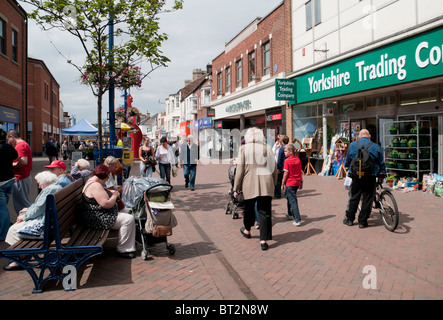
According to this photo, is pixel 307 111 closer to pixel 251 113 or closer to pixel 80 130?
pixel 251 113

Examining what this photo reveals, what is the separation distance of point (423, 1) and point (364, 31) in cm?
236

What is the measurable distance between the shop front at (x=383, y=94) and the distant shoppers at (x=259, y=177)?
6.46 m

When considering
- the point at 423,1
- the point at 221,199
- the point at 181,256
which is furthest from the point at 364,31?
the point at 181,256

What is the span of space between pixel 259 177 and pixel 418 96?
27.1 ft

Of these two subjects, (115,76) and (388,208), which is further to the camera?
(115,76)

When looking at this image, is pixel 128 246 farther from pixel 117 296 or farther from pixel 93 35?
pixel 93 35

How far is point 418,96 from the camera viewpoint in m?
10.7

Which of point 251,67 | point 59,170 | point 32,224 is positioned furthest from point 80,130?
point 32,224

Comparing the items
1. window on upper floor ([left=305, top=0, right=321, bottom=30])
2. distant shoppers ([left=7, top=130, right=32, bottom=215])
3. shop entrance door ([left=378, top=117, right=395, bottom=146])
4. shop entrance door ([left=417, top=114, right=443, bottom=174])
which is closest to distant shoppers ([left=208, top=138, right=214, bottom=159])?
window on upper floor ([left=305, top=0, right=321, bottom=30])

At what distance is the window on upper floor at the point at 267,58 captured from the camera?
18.7 meters

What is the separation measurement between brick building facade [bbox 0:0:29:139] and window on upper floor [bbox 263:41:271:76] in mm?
14272

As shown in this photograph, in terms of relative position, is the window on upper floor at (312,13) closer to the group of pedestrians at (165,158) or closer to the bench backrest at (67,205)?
the group of pedestrians at (165,158)

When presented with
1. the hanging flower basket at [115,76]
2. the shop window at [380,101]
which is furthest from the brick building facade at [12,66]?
the shop window at [380,101]

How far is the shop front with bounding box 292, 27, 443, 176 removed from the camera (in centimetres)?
951
